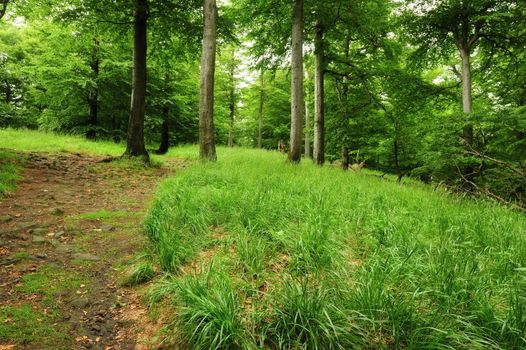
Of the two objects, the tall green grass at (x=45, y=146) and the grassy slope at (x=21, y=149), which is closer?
the grassy slope at (x=21, y=149)

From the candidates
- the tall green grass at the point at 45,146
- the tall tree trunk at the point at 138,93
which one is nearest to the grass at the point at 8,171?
the tall green grass at the point at 45,146

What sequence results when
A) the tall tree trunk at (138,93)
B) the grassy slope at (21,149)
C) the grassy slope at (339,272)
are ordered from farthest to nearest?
the tall tree trunk at (138,93) < the grassy slope at (21,149) < the grassy slope at (339,272)

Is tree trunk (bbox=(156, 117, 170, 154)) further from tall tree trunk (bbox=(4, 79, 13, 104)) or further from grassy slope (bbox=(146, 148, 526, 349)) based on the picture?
tall tree trunk (bbox=(4, 79, 13, 104))

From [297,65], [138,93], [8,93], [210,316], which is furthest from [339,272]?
[8,93]

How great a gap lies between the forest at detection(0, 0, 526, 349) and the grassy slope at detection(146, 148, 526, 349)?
0.7 inches

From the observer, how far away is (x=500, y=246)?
10.6ft

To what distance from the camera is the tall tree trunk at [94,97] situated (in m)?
16.5

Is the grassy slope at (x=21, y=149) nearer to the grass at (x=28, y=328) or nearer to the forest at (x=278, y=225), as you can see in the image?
the forest at (x=278, y=225)

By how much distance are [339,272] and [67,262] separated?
10.3 ft

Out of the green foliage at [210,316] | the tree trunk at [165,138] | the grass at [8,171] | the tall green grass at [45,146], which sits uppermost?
the tree trunk at [165,138]

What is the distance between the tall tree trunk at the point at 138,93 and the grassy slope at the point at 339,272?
6.58m

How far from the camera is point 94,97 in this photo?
56.7ft

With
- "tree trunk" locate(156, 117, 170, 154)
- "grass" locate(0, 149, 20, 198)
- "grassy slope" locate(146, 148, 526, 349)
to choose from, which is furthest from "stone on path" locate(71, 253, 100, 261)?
"tree trunk" locate(156, 117, 170, 154)

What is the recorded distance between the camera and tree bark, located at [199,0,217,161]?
8.84 meters
